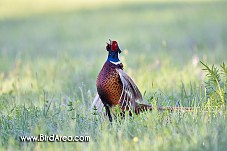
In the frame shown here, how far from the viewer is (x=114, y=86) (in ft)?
15.5

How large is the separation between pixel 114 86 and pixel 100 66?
3814 millimetres

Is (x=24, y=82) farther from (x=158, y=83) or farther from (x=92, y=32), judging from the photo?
(x=92, y=32)

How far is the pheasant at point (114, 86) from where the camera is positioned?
15.4 feet

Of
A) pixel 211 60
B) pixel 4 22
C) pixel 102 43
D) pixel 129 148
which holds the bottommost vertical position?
pixel 129 148

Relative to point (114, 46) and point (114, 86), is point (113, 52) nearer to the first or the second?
point (114, 46)

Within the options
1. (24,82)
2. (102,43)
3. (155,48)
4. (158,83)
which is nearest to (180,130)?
(158,83)

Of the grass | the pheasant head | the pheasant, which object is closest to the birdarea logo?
the grass

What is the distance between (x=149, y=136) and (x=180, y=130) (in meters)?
0.25

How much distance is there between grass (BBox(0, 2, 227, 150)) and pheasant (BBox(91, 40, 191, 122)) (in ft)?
0.55

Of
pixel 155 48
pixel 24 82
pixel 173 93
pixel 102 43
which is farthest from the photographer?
pixel 102 43

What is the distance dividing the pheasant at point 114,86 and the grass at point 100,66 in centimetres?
17

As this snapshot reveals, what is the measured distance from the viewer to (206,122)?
4465mm

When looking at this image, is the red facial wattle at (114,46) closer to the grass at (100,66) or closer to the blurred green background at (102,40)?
the grass at (100,66)

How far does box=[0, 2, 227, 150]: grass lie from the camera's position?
431cm
